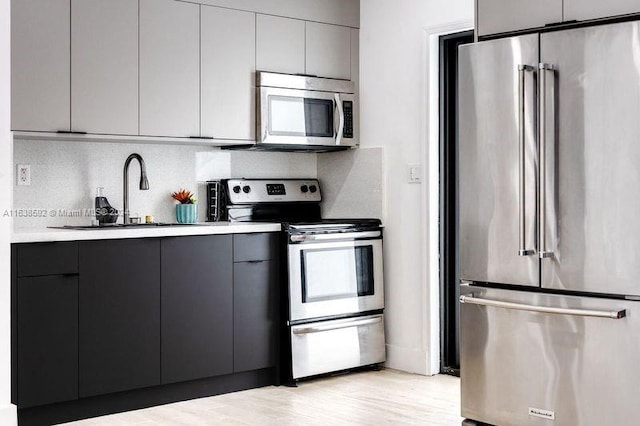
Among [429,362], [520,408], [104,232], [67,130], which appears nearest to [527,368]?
[520,408]

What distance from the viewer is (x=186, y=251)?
176 inches

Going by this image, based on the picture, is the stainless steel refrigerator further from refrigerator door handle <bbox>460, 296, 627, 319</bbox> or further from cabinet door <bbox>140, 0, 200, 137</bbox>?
cabinet door <bbox>140, 0, 200, 137</bbox>

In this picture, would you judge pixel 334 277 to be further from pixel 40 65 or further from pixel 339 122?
pixel 40 65

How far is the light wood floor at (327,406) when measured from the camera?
4.12m

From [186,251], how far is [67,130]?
0.86 m

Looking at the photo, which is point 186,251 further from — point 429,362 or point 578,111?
point 578,111

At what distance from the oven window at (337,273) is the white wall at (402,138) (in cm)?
19

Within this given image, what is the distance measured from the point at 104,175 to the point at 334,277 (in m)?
1.45

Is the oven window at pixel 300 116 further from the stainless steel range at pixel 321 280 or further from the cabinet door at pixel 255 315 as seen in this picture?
the cabinet door at pixel 255 315

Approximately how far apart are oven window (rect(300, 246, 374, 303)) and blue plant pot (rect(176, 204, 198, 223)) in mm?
673

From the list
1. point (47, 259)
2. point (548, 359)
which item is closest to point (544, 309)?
point (548, 359)

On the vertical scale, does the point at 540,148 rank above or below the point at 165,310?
above

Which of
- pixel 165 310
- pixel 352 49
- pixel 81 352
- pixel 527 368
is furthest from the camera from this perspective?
pixel 352 49

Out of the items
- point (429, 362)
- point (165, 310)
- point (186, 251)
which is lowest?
point (429, 362)
